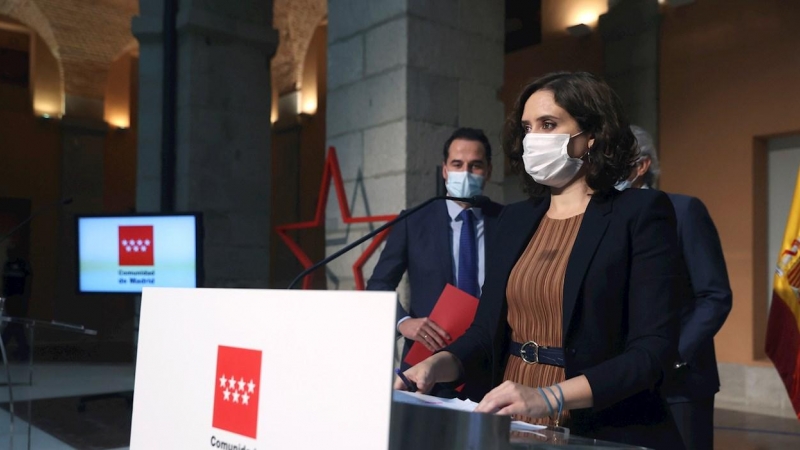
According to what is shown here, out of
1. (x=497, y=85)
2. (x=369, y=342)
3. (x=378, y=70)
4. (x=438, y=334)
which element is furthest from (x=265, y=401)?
Result: (x=497, y=85)

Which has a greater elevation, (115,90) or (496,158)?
(115,90)

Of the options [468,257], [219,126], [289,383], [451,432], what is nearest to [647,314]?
[451,432]

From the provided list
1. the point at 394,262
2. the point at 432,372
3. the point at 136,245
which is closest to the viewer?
the point at 432,372

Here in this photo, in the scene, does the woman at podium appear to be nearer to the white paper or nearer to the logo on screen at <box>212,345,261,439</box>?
the white paper

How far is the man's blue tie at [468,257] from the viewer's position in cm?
258

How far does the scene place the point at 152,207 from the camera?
6.14 metres

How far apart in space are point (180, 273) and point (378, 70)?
1.97 m

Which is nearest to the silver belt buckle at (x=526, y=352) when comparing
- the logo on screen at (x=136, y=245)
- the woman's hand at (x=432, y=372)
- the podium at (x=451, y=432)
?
the woman's hand at (x=432, y=372)

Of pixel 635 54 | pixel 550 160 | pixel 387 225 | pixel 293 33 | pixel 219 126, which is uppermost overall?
pixel 293 33

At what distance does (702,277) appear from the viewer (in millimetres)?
2199

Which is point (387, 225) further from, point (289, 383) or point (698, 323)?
point (698, 323)

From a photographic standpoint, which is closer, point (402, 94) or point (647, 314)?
point (647, 314)

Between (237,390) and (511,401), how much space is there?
36 cm

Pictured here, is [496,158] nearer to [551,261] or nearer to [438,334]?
[438,334]
